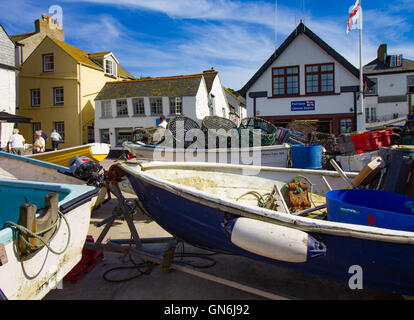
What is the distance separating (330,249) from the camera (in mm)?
2346

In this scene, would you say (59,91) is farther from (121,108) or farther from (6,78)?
(121,108)

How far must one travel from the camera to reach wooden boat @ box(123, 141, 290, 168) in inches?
270

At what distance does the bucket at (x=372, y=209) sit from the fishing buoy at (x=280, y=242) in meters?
0.56

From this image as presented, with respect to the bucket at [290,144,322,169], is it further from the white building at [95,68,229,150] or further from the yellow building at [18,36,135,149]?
the yellow building at [18,36,135,149]

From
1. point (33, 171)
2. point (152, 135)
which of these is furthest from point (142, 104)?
point (33, 171)

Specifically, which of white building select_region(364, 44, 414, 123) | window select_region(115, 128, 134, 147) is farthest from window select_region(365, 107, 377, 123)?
window select_region(115, 128, 134, 147)

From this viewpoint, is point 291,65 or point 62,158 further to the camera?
point 291,65

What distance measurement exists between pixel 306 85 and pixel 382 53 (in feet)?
85.0

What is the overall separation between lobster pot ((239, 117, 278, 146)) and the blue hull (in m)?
4.50

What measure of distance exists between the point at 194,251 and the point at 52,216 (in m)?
2.24

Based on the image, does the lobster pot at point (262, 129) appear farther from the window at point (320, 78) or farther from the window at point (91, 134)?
the window at point (91, 134)
